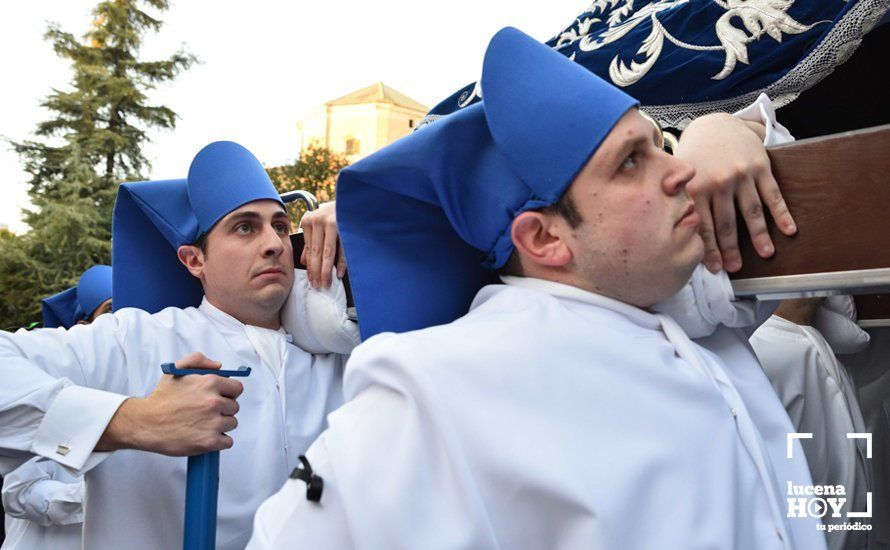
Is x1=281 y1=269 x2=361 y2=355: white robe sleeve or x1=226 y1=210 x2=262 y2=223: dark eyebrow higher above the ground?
x1=226 y1=210 x2=262 y2=223: dark eyebrow

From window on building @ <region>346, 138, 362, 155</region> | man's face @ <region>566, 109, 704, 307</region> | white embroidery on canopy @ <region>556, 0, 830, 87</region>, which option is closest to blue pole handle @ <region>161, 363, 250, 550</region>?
man's face @ <region>566, 109, 704, 307</region>

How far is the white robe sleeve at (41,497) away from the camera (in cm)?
428

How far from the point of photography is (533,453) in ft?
4.88

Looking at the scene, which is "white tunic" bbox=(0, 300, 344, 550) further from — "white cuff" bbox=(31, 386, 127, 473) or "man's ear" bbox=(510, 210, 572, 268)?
"man's ear" bbox=(510, 210, 572, 268)

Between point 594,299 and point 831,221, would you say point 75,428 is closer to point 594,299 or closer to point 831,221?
point 594,299

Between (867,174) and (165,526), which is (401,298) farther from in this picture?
(165,526)

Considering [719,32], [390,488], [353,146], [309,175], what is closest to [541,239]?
[390,488]

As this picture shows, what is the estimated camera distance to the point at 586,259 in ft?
Result: 5.60

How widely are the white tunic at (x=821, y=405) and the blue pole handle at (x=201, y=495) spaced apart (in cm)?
199

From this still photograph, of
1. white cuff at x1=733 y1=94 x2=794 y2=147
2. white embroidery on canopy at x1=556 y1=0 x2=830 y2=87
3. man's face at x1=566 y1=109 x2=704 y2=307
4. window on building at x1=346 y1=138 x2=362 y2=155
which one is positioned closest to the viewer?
man's face at x1=566 y1=109 x2=704 y2=307

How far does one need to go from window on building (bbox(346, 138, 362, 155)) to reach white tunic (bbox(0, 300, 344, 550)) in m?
31.8

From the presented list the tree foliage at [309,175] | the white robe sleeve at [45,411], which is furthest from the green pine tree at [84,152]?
the white robe sleeve at [45,411]

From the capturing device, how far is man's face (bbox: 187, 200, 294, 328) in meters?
3.11

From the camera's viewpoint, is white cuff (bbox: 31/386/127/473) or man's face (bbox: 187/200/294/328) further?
man's face (bbox: 187/200/294/328)
